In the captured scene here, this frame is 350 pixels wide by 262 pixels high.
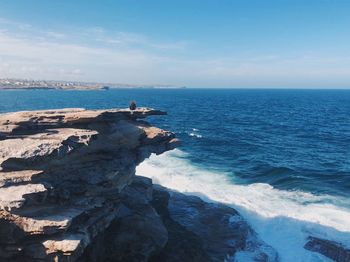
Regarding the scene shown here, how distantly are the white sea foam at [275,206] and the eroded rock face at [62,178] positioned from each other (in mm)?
9700

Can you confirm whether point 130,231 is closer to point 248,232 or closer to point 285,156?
point 248,232

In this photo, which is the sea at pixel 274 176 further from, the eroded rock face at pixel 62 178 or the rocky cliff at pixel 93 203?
the eroded rock face at pixel 62 178

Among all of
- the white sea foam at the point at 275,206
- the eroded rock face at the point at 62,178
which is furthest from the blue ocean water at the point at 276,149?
the eroded rock face at the point at 62,178

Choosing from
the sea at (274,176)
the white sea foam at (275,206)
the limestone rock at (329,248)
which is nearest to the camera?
the limestone rock at (329,248)

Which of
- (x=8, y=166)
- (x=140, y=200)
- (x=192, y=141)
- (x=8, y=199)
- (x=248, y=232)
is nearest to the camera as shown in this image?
(x=8, y=199)

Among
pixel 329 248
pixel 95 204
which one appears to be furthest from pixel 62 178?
pixel 329 248

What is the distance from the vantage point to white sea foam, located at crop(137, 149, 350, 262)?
92.8ft

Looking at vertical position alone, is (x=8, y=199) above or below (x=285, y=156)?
above

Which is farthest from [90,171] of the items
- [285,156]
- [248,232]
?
[285,156]

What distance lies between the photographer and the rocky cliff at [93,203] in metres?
16.9

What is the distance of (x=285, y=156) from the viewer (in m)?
55.6

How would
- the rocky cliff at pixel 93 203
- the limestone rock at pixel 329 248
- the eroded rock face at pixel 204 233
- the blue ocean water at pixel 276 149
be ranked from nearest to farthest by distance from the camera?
the rocky cliff at pixel 93 203 → the eroded rock face at pixel 204 233 → the limestone rock at pixel 329 248 → the blue ocean water at pixel 276 149

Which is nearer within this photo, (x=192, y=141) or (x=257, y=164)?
(x=257, y=164)

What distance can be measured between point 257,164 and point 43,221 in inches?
1480
